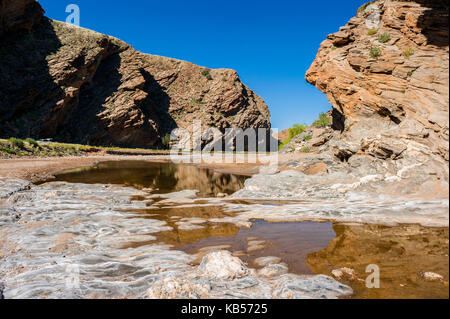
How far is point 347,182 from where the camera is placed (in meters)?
14.2

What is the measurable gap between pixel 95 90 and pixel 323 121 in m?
67.7

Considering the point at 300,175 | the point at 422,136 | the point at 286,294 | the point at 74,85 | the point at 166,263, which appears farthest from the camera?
the point at 74,85

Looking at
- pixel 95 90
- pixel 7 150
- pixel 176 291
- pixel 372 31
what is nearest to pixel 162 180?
pixel 176 291

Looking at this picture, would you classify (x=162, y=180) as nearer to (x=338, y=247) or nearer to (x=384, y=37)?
(x=338, y=247)

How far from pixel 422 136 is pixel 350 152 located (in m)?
8.43

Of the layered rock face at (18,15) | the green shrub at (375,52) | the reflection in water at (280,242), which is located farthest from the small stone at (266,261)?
the layered rock face at (18,15)

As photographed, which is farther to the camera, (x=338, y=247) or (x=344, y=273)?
(x=338, y=247)

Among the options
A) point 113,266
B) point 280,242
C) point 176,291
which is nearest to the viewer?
point 176,291

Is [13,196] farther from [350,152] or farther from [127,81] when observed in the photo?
[127,81]

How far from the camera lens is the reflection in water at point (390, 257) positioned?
4.23m

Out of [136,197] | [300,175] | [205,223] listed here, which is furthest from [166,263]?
[300,175]

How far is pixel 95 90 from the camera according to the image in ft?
262

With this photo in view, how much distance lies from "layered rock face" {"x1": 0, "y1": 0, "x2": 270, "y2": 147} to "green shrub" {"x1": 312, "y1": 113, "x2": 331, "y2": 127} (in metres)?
53.5

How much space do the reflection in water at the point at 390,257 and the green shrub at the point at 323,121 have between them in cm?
4049
